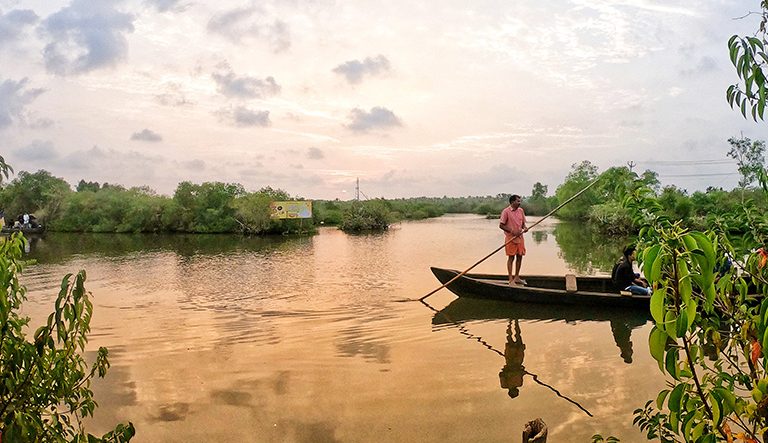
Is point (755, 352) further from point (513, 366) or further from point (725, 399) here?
point (513, 366)

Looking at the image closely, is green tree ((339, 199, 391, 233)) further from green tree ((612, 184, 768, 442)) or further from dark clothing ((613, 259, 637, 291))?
green tree ((612, 184, 768, 442))

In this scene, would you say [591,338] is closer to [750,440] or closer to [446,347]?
[446,347]

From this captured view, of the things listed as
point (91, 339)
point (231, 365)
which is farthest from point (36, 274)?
point (231, 365)

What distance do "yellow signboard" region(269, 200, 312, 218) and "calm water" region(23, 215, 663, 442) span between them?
21.3m

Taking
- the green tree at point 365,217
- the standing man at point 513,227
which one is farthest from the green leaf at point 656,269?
the green tree at point 365,217

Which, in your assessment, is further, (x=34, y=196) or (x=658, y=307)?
(x=34, y=196)

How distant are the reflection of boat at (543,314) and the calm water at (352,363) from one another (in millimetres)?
51

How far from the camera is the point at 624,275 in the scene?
31.6ft

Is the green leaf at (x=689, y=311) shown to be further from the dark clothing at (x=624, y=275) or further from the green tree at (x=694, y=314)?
the dark clothing at (x=624, y=275)

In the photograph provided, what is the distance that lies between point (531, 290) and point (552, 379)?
3.52 m

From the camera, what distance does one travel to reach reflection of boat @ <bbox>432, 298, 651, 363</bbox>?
8.82 m

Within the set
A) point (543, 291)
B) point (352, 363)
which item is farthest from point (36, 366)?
point (543, 291)

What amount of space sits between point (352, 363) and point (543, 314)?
4.22 m

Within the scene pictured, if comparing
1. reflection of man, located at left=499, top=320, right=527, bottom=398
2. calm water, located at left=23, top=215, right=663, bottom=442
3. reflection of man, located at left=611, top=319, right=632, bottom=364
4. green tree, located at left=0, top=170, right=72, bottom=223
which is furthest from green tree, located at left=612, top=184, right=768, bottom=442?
green tree, located at left=0, top=170, right=72, bottom=223
